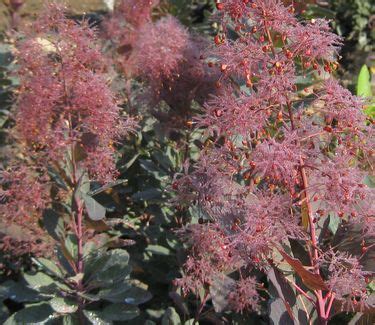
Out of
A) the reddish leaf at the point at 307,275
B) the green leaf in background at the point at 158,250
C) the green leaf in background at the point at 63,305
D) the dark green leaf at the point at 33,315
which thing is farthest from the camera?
the green leaf in background at the point at 158,250

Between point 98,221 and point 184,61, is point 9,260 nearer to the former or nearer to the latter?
point 98,221

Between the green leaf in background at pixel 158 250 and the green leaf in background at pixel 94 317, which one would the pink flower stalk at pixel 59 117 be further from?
the green leaf in background at pixel 158 250

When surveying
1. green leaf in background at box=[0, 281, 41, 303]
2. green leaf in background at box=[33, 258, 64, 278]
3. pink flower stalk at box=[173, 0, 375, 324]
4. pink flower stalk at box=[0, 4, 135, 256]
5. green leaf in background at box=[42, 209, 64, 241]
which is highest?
pink flower stalk at box=[173, 0, 375, 324]

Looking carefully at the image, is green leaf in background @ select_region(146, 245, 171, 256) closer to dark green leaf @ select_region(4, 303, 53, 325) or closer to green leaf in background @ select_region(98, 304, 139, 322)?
green leaf in background @ select_region(98, 304, 139, 322)

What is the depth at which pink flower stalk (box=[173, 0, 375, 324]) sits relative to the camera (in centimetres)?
168

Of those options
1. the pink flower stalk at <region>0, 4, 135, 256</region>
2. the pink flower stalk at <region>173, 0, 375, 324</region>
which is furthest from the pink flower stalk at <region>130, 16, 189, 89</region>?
the pink flower stalk at <region>173, 0, 375, 324</region>

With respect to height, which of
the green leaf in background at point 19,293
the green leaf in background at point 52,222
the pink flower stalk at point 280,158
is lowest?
the green leaf in background at point 19,293

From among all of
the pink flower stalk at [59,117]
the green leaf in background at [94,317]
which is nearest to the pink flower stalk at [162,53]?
the pink flower stalk at [59,117]

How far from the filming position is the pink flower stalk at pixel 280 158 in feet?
5.50

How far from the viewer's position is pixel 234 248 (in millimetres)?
1780

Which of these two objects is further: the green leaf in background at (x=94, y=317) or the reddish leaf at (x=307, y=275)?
the green leaf in background at (x=94, y=317)

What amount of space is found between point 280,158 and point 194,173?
0.38 m

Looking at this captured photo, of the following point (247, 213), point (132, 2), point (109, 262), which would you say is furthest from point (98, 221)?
point (132, 2)

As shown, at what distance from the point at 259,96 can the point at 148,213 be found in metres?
1.45
